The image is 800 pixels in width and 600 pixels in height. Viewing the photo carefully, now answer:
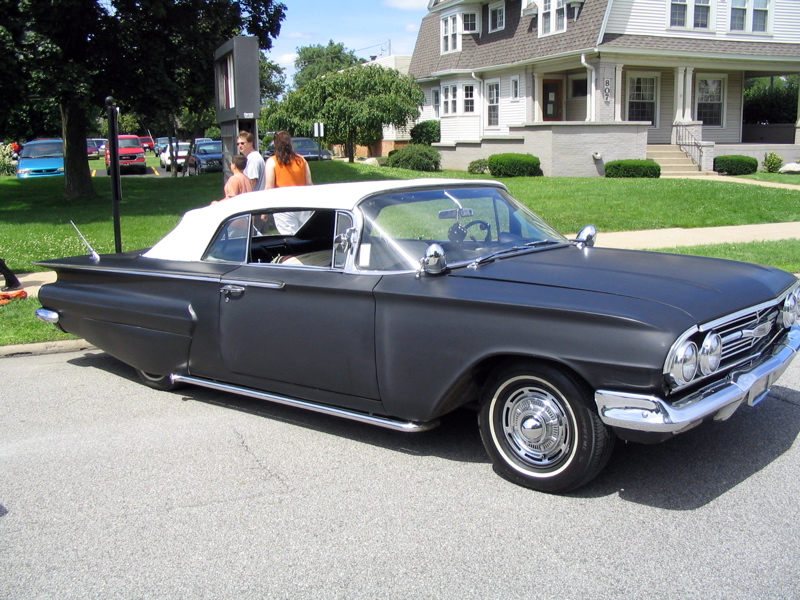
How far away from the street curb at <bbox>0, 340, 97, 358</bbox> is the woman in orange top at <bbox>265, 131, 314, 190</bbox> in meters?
2.61

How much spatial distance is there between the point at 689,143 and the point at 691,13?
4.69 m

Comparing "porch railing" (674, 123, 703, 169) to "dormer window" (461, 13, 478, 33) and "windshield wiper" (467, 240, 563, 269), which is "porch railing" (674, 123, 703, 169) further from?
"windshield wiper" (467, 240, 563, 269)

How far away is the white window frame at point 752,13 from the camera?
27344 millimetres

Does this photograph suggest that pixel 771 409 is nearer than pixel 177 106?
Yes

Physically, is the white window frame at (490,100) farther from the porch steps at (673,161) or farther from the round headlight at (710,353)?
the round headlight at (710,353)

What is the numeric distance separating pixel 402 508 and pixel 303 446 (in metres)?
1.10

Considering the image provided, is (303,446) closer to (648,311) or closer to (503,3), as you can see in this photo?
(648,311)

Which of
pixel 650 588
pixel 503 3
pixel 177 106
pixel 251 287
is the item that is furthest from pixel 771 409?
pixel 503 3

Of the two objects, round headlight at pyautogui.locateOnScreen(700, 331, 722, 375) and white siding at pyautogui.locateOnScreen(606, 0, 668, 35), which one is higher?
white siding at pyautogui.locateOnScreen(606, 0, 668, 35)

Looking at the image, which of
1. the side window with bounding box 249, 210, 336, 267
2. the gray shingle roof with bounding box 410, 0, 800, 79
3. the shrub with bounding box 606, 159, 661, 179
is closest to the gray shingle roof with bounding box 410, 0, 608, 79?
the gray shingle roof with bounding box 410, 0, 800, 79

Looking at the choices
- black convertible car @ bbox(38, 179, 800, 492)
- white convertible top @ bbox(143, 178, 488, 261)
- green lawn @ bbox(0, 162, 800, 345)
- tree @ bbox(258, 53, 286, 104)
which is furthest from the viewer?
tree @ bbox(258, 53, 286, 104)

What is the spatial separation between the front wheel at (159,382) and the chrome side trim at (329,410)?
11.8 inches

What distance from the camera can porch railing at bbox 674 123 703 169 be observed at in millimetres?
25219

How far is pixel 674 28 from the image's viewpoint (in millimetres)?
26438
